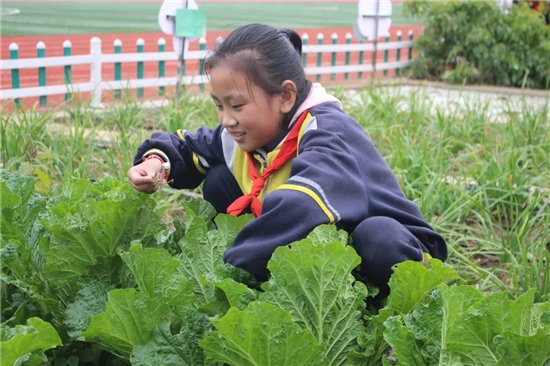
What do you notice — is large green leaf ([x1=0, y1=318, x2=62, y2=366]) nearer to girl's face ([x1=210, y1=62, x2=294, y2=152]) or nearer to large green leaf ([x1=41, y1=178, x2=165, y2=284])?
large green leaf ([x1=41, y1=178, x2=165, y2=284])

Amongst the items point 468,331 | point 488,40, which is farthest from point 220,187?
point 488,40

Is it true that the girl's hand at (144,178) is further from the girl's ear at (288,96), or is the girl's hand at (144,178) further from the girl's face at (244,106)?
the girl's ear at (288,96)

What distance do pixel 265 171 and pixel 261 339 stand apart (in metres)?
0.83

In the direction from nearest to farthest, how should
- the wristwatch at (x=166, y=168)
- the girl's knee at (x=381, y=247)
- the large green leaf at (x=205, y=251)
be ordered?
the large green leaf at (x=205, y=251) → the girl's knee at (x=381, y=247) → the wristwatch at (x=166, y=168)

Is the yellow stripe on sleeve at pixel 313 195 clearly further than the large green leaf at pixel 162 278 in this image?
Yes

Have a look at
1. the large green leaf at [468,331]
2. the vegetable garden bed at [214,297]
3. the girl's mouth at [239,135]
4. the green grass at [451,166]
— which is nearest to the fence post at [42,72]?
the green grass at [451,166]

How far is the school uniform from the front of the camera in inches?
74.1

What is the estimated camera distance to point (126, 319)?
1657 mm

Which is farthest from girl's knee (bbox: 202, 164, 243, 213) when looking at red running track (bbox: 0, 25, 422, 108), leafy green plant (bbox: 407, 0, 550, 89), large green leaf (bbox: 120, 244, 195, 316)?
leafy green plant (bbox: 407, 0, 550, 89)

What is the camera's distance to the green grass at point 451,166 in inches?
113

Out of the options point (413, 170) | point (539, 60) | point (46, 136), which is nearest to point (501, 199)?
point (413, 170)

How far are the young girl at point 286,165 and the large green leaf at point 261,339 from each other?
37 centimetres

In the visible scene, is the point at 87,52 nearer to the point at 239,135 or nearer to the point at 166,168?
the point at 166,168


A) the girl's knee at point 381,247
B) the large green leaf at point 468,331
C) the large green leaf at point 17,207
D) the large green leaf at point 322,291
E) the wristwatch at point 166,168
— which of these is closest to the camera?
the large green leaf at point 468,331
